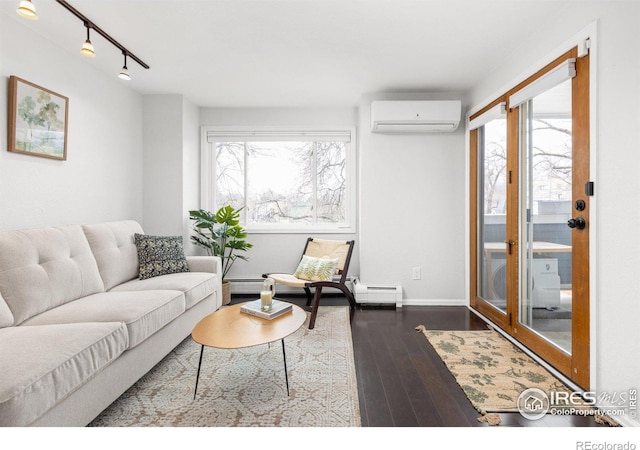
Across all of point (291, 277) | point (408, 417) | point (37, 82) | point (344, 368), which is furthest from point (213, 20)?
point (408, 417)

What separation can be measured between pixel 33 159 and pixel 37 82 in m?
0.60

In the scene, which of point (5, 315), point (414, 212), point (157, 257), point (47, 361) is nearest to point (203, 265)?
point (157, 257)

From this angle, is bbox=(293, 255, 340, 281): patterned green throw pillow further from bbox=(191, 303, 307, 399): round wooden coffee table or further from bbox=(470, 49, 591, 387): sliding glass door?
bbox=(470, 49, 591, 387): sliding glass door

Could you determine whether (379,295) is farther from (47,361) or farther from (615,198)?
(47,361)

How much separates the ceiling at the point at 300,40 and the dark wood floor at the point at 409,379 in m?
2.46

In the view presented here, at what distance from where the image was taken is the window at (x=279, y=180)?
4.28 meters

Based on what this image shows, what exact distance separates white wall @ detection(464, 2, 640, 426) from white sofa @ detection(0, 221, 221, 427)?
2666 millimetres

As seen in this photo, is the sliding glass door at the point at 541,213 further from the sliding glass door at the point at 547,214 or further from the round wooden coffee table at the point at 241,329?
the round wooden coffee table at the point at 241,329

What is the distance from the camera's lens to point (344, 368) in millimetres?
2260

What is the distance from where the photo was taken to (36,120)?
8.05 feet

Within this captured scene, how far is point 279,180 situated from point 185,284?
2.11 meters

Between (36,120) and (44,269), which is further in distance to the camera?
(36,120)
